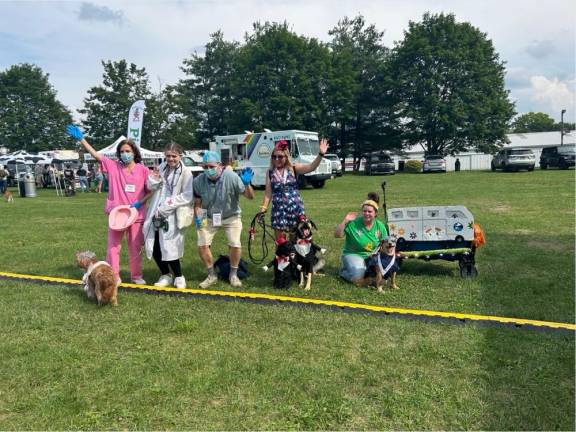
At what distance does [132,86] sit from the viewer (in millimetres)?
47969

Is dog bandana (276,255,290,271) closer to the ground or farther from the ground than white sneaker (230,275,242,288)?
farther from the ground

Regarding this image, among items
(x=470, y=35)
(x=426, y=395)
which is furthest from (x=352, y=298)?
(x=470, y=35)

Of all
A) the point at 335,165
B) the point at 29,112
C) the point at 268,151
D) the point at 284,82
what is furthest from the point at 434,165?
the point at 29,112

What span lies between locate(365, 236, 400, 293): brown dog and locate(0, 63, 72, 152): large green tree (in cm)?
6145

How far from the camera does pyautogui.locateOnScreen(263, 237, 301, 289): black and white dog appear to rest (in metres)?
5.45

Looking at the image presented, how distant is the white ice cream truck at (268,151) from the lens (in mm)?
20547

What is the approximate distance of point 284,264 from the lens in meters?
5.47

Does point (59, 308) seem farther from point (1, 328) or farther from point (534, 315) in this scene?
point (534, 315)

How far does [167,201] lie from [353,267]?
2387mm

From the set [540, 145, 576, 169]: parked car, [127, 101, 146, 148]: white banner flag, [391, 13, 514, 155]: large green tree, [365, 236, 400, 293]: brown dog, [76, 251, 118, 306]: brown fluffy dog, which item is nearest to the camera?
[76, 251, 118, 306]: brown fluffy dog

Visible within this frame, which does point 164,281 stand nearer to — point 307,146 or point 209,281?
point 209,281

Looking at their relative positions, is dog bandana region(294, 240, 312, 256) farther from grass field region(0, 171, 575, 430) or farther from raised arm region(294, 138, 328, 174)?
raised arm region(294, 138, 328, 174)

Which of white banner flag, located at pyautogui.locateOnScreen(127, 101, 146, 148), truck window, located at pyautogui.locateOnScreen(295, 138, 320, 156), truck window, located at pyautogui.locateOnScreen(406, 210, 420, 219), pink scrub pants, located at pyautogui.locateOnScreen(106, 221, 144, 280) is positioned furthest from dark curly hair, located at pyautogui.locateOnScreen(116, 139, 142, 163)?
white banner flag, located at pyautogui.locateOnScreen(127, 101, 146, 148)

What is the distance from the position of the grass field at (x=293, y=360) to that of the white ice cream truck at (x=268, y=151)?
14.9m
